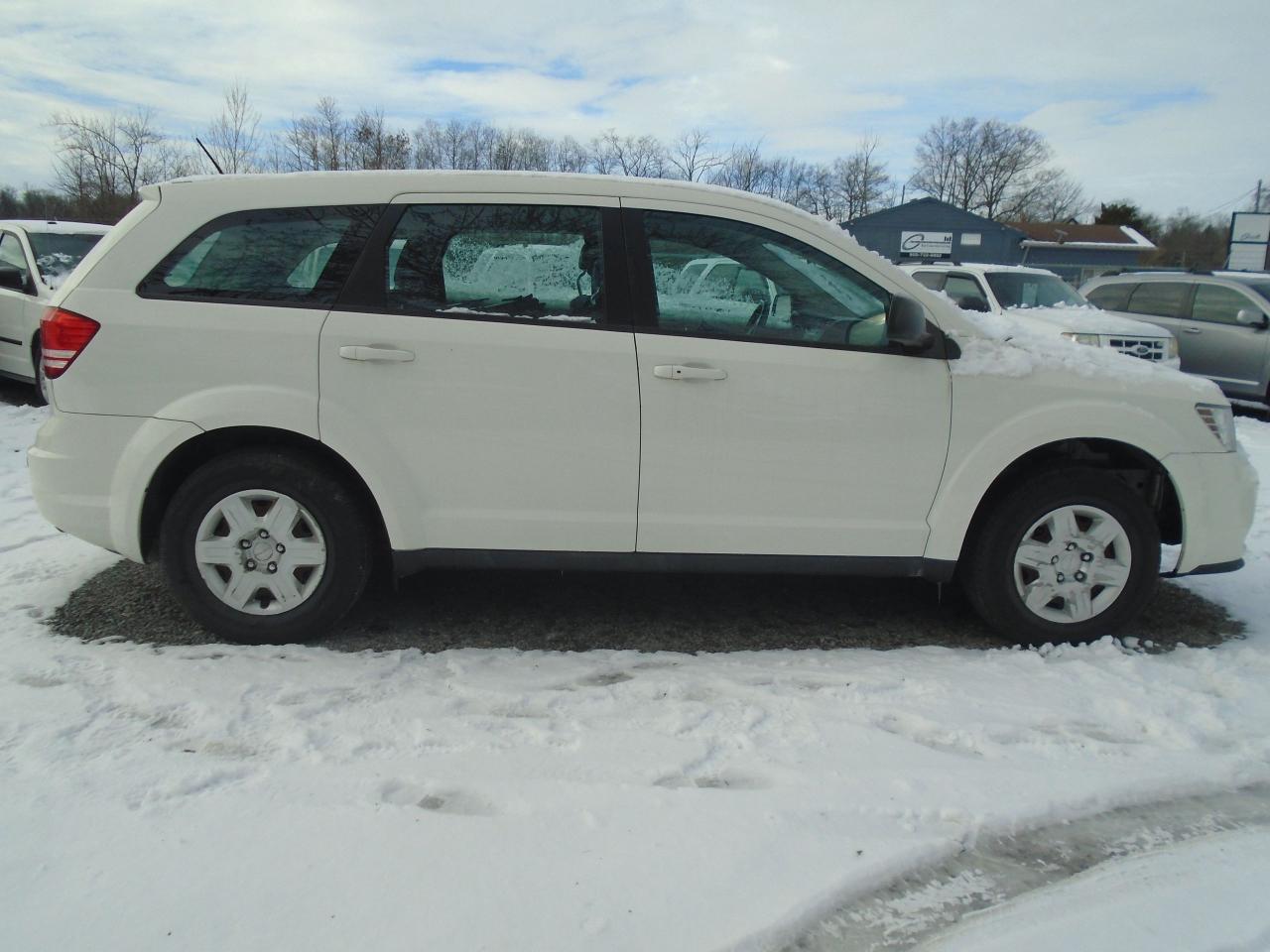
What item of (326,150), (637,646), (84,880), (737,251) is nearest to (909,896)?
(637,646)

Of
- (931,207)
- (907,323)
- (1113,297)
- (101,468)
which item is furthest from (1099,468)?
(931,207)

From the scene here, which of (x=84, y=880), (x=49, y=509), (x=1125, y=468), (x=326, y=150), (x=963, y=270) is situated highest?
(x=326, y=150)

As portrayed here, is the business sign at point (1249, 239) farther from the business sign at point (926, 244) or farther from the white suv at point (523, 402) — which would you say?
the white suv at point (523, 402)

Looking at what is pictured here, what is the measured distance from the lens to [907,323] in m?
3.45

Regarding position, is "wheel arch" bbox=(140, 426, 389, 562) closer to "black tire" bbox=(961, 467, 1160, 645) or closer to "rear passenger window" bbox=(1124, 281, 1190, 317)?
"black tire" bbox=(961, 467, 1160, 645)

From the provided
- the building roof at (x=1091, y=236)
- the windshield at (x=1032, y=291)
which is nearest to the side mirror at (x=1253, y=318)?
the windshield at (x=1032, y=291)

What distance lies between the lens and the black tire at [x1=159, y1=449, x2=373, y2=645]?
354cm

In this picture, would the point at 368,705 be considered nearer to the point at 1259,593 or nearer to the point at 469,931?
the point at 469,931

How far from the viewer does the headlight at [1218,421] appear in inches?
150

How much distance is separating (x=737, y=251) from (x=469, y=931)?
2638 millimetres

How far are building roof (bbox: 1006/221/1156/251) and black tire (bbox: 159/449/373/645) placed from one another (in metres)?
57.8

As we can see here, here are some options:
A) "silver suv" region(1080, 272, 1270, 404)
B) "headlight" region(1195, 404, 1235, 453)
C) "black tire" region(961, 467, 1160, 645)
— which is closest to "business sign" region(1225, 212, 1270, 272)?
"silver suv" region(1080, 272, 1270, 404)

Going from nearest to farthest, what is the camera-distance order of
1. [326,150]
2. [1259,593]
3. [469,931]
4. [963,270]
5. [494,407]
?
[469,931]
[494,407]
[1259,593]
[963,270]
[326,150]

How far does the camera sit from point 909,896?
2299 millimetres
